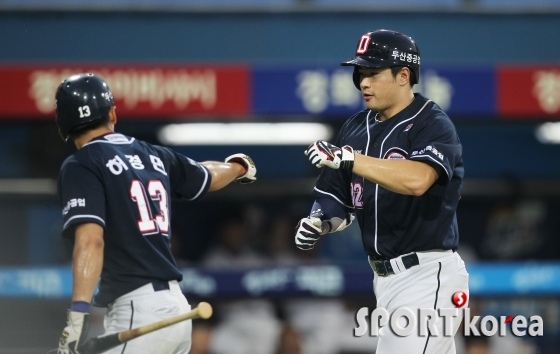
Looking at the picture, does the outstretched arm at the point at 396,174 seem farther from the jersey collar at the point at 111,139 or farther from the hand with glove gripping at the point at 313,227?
the jersey collar at the point at 111,139

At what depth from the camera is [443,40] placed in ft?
25.2

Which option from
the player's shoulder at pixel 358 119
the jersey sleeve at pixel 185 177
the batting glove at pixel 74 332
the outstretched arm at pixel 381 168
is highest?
the player's shoulder at pixel 358 119

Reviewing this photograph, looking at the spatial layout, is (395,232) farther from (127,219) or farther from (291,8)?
(291,8)

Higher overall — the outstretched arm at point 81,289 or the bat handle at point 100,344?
the outstretched arm at point 81,289

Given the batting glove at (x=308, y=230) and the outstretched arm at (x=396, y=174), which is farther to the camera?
the batting glove at (x=308, y=230)

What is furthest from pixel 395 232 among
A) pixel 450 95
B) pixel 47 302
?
pixel 47 302

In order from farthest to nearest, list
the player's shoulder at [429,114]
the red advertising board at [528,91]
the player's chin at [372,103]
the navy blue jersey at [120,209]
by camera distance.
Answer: the red advertising board at [528,91], the player's chin at [372,103], the player's shoulder at [429,114], the navy blue jersey at [120,209]

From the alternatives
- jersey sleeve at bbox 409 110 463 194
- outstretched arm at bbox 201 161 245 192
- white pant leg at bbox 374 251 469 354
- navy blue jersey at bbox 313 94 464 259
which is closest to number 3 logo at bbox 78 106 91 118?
outstretched arm at bbox 201 161 245 192

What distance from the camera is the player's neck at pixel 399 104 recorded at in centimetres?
363

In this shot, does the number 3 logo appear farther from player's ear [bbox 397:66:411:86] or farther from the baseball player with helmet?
player's ear [bbox 397:66:411:86]

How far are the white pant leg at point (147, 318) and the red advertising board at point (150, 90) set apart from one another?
3960mm

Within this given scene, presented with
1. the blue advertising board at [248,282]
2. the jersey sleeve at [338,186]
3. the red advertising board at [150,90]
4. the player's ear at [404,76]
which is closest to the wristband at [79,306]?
the jersey sleeve at [338,186]

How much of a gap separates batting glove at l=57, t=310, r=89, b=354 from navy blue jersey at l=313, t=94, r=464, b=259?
1.18 metres

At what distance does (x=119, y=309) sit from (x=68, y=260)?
4.38m
